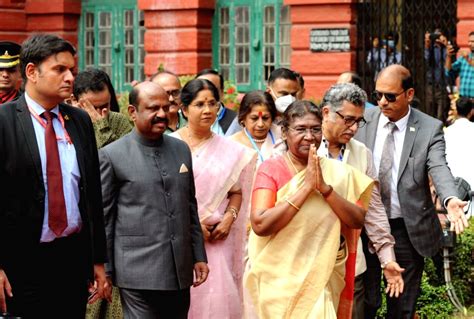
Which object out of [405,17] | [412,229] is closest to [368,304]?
[412,229]

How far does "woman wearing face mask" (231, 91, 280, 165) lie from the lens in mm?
10117

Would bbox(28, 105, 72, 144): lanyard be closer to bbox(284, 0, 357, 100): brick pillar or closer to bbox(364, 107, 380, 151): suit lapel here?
bbox(364, 107, 380, 151): suit lapel

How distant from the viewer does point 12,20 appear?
23.0m

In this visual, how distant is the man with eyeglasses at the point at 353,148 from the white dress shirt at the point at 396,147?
1.57 feet

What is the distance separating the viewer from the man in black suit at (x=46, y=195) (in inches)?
262

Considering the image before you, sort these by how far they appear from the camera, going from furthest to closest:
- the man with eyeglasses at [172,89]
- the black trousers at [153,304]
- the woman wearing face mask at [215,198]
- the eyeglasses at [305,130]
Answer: the man with eyeglasses at [172,89]
the woman wearing face mask at [215,198]
the eyeglasses at [305,130]
the black trousers at [153,304]

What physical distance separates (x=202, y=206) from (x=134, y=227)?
1.26 meters

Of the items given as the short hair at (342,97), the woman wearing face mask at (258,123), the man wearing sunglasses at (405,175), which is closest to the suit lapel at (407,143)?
the man wearing sunglasses at (405,175)

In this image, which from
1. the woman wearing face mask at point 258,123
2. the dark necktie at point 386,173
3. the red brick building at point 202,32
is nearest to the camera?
the dark necktie at point 386,173

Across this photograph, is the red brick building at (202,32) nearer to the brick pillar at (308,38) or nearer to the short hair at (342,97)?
the brick pillar at (308,38)

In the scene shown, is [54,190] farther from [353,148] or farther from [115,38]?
[115,38]

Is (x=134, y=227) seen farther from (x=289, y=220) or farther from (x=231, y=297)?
(x=231, y=297)

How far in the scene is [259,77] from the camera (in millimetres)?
21641

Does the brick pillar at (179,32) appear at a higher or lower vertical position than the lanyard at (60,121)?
higher
